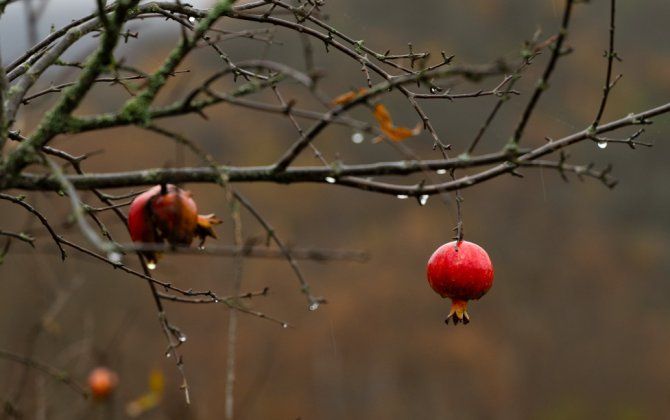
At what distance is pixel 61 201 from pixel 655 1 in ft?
33.6

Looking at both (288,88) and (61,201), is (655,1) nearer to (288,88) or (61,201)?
(288,88)

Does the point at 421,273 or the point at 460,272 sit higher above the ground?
the point at 421,273

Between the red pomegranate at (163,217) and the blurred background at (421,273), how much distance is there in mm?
7718

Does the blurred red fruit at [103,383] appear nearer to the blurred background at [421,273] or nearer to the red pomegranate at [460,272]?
the red pomegranate at [460,272]

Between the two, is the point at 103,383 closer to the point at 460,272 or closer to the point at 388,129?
the point at 460,272

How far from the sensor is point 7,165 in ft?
4.35

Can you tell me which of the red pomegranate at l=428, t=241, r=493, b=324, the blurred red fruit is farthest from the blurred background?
the red pomegranate at l=428, t=241, r=493, b=324

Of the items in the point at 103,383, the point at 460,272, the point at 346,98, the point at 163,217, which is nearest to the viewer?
the point at 346,98

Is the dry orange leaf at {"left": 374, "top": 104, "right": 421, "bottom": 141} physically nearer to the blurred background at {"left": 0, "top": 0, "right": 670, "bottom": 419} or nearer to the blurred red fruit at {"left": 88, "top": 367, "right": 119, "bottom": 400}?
the blurred red fruit at {"left": 88, "top": 367, "right": 119, "bottom": 400}

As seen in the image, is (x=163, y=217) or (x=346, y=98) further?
(x=163, y=217)

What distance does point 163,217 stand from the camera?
144 centimetres

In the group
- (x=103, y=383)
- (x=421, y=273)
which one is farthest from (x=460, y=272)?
(x=421, y=273)

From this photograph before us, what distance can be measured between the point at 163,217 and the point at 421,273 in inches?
375

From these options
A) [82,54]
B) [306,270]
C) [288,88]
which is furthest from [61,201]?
[82,54]
